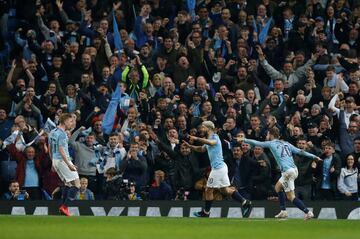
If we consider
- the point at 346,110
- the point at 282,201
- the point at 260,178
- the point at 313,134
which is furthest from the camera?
the point at 346,110

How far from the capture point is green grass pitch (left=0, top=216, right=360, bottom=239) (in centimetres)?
1755

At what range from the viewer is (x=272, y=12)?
3103cm

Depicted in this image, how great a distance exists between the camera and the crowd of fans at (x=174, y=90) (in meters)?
25.6

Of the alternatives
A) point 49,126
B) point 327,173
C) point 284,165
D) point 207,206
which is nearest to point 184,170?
point 207,206

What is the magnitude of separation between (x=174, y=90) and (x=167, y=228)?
8.64 meters

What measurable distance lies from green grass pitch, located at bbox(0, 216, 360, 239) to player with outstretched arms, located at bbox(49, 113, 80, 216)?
929 millimetres

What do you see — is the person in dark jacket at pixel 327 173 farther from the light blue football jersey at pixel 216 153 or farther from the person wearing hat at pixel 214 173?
the light blue football jersey at pixel 216 153

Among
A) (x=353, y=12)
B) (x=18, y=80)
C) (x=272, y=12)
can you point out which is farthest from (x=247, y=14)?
(x=18, y=80)

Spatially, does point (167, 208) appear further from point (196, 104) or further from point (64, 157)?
point (64, 157)

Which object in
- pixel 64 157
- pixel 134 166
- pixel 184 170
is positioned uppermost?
pixel 64 157

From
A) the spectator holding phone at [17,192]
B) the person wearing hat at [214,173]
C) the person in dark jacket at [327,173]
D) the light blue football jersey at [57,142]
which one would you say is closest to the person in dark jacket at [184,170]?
the person wearing hat at [214,173]

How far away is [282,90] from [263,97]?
787mm

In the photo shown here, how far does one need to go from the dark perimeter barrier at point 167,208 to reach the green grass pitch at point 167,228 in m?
2.31

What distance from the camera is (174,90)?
1084 inches
